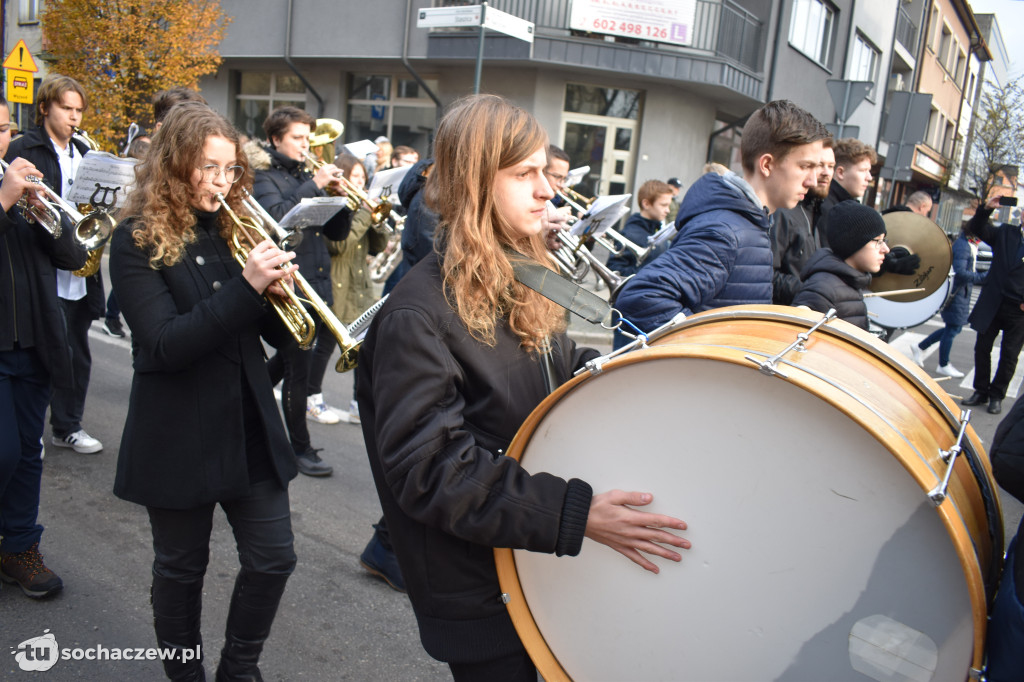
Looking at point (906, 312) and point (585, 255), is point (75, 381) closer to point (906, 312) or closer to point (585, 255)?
Result: point (585, 255)

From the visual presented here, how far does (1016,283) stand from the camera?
268 inches

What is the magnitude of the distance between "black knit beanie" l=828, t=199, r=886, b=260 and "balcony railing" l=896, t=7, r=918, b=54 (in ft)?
77.3

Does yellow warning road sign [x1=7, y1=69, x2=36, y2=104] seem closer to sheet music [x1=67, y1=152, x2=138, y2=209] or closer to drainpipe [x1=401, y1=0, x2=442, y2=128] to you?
drainpipe [x1=401, y1=0, x2=442, y2=128]

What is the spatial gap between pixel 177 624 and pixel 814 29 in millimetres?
19227

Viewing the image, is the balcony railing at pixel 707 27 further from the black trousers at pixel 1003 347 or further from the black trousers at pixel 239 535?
the black trousers at pixel 239 535

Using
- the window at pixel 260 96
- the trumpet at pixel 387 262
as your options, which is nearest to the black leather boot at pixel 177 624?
the trumpet at pixel 387 262

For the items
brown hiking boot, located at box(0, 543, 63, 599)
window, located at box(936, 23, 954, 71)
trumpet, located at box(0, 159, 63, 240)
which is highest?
window, located at box(936, 23, 954, 71)

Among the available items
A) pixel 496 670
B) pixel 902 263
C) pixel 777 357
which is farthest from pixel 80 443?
pixel 902 263

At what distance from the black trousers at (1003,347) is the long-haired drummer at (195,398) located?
268 inches

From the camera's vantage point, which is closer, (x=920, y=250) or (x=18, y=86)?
(x=920, y=250)

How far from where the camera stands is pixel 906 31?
24.5 m

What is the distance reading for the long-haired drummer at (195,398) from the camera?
6.93 feet

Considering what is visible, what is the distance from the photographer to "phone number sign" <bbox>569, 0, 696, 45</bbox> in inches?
539

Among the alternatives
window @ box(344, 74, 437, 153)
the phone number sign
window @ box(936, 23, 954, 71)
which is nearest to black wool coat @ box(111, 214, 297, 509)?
the phone number sign
